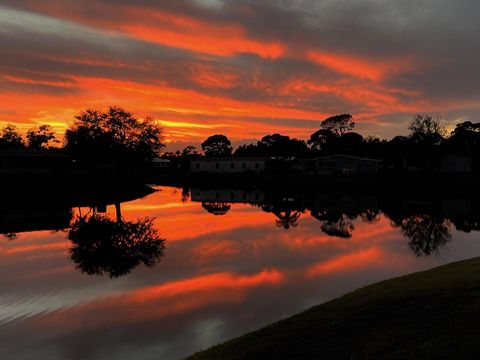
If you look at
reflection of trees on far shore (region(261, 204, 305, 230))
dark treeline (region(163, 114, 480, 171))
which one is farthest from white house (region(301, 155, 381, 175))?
reflection of trees on far shore (region(261, 204, 305, 230))

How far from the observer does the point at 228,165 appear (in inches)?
4464

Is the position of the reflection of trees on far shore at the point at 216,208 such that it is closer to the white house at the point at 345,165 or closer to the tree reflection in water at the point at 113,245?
the tree reflection in water at the point at 113,245

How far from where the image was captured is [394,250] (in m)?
25.3

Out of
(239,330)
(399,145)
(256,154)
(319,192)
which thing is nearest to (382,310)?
(239,330)

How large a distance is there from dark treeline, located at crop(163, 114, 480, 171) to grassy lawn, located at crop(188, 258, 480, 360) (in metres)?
84.6

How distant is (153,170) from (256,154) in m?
41.9

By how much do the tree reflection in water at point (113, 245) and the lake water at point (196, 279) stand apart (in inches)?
14.1

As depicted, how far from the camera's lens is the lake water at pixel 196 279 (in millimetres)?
12633

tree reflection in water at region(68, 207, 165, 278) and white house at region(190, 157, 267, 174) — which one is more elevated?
white house at region(190, 157, 267, 174)

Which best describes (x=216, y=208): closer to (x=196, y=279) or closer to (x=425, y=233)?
(x=425, y=233)

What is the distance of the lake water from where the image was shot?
12.6 meters

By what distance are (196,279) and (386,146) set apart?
325 ft

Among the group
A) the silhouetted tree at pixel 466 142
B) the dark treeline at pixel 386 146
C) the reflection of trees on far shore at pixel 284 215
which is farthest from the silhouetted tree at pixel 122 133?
the silhouetted tree at pixel 466 142

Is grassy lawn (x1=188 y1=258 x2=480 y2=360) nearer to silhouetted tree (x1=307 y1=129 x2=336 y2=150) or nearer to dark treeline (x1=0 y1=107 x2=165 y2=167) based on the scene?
dark treeline (x1=0 y1=107 x2=165 y2=167)
